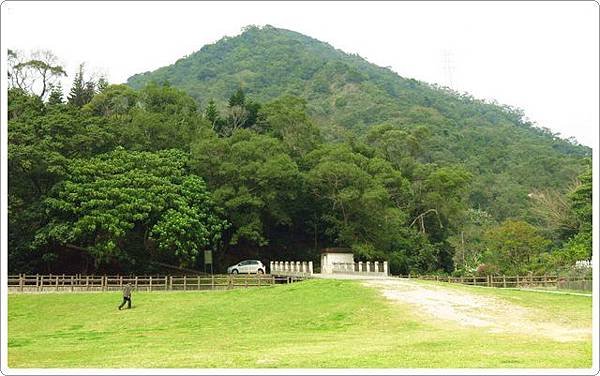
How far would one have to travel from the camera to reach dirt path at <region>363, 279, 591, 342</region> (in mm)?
16531

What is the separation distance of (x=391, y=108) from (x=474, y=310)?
8685 cm

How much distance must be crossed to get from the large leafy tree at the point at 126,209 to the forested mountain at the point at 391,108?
33.1 m

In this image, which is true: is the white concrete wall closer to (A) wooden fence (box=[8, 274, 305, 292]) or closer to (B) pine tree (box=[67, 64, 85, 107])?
(A) wooden fence (box=[8, 274, 305, 292])

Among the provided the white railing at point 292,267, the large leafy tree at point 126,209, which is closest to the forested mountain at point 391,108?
the white railing at point 292,267

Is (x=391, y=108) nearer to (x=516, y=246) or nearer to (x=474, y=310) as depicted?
(x=516, y=246)

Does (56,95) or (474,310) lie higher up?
(56,95)

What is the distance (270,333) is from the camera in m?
19.1

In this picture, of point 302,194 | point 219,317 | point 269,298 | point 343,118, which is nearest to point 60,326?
point 219,317

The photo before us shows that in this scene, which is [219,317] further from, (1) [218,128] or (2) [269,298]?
(1) [218,128]

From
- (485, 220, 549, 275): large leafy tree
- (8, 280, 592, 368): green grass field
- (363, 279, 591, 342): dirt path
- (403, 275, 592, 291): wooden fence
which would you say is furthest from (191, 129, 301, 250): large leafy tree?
(363, 279, 591, 342): dirt path

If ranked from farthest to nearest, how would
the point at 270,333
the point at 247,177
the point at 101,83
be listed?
the point at 101,83
the point at 247,177
the point at 270,333

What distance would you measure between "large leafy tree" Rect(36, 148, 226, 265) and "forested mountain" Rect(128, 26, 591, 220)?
33.1 metres

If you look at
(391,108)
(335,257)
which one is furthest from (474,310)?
(391,108)

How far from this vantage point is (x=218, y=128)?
6066 centimetres
